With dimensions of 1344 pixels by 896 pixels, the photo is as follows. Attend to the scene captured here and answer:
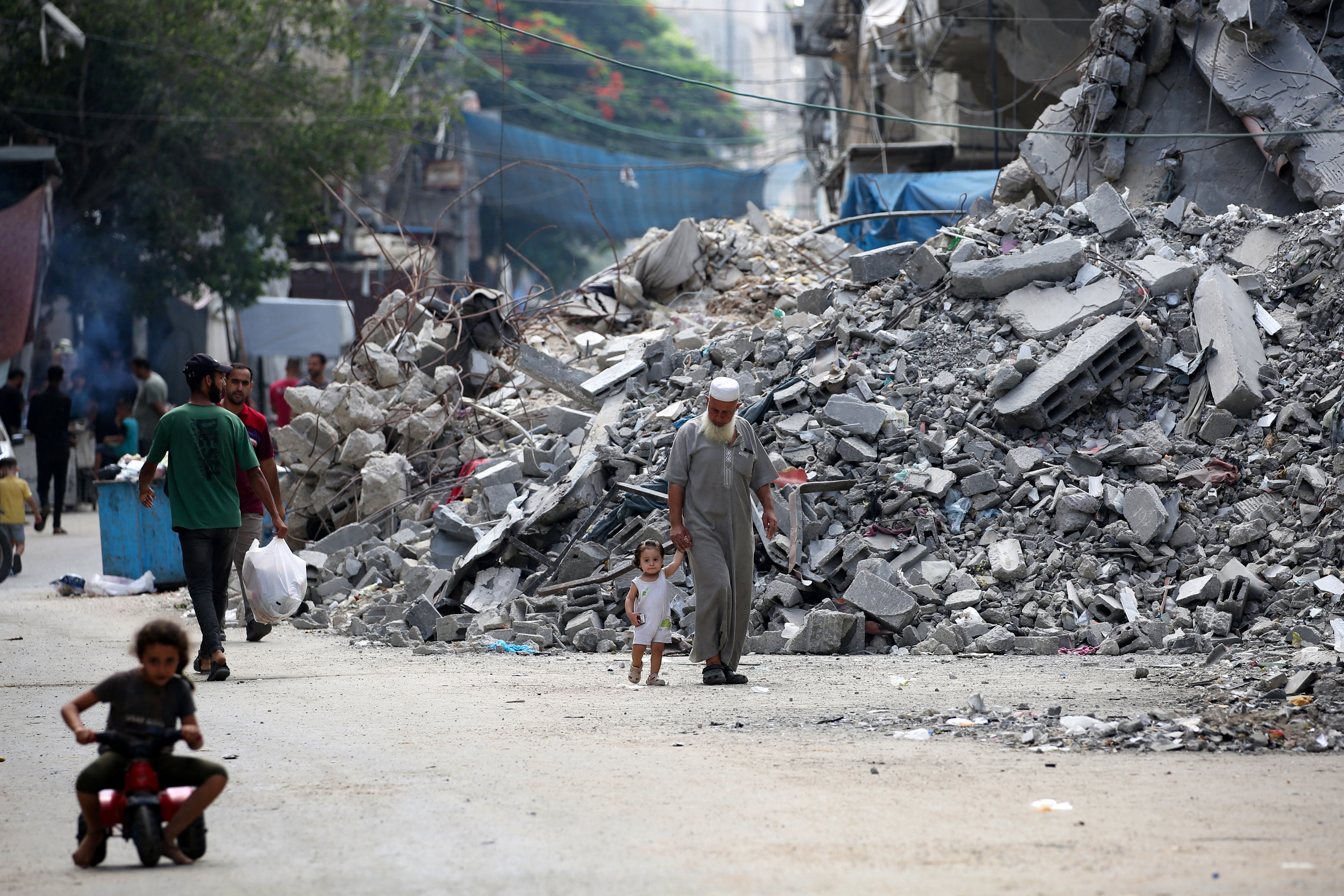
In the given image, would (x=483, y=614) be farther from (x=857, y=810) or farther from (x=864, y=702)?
(x=857, y=810)

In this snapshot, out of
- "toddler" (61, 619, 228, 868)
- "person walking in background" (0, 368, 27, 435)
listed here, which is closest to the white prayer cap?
"toddler" (61, 619, 228, 868)

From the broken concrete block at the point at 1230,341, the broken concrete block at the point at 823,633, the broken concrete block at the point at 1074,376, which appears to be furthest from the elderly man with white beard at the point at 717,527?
the broken concrete block at the point at 1230,341

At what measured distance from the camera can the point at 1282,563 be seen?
7812mm

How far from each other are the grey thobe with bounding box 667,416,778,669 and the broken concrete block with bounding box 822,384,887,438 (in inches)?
102

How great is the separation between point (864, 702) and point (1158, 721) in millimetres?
1305

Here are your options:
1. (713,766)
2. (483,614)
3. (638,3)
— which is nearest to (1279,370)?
(483,614)

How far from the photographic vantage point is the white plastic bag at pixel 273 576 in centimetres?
728

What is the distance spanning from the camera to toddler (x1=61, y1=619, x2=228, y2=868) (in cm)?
350

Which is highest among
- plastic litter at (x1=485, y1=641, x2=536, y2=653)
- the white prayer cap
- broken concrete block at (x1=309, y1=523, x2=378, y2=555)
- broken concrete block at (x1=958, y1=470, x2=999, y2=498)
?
the white prayer cap

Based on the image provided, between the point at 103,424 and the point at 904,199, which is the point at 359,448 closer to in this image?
the point at 103,424

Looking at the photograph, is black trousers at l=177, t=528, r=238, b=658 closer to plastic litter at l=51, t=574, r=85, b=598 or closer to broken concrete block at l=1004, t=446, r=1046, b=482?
plastic litter at l=51, t=574, r=85, b=598

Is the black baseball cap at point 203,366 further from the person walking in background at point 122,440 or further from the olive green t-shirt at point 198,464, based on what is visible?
the person walking in background at point 122,440

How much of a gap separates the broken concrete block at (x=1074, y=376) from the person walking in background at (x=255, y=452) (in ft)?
15.8

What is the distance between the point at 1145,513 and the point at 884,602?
181cm
